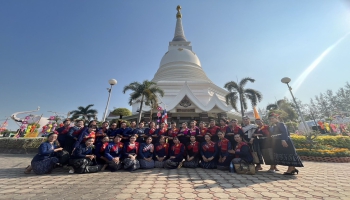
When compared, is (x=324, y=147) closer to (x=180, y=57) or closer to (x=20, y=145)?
(x=20, y=145)

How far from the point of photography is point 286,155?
4480mm

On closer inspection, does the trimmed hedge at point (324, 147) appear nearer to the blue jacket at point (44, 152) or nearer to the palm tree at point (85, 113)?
the blue jacket at point (44, 152)

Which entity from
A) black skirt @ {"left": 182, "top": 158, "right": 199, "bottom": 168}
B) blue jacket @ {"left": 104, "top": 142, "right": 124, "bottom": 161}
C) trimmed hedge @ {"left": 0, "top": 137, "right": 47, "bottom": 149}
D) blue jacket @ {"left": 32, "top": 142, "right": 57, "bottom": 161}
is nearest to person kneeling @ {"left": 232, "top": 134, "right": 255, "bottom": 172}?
black skirt @ {"left": 182, "top": 158, "right": 199, "bottom": 168}

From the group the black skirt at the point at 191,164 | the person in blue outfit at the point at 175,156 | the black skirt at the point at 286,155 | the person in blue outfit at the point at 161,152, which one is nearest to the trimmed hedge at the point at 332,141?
the black skirt at the point at 286,155

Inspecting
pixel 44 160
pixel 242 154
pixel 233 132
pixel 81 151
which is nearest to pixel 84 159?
pixel 81 151

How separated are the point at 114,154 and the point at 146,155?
3.41ft

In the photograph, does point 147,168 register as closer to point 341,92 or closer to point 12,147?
point 12,147

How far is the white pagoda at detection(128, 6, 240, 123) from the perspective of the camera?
53.4ft

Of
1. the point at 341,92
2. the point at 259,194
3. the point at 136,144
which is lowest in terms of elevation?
the point at 259,194

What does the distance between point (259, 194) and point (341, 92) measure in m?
62.1

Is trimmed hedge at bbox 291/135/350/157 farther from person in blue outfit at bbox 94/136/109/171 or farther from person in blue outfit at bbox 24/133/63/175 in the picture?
person in blue outfit at bbox 24/133/63/175

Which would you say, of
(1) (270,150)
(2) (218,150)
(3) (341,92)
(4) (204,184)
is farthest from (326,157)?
(3) (341,92)

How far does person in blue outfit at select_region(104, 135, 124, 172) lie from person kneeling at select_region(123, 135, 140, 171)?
184 mm

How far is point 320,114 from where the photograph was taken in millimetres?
42812
